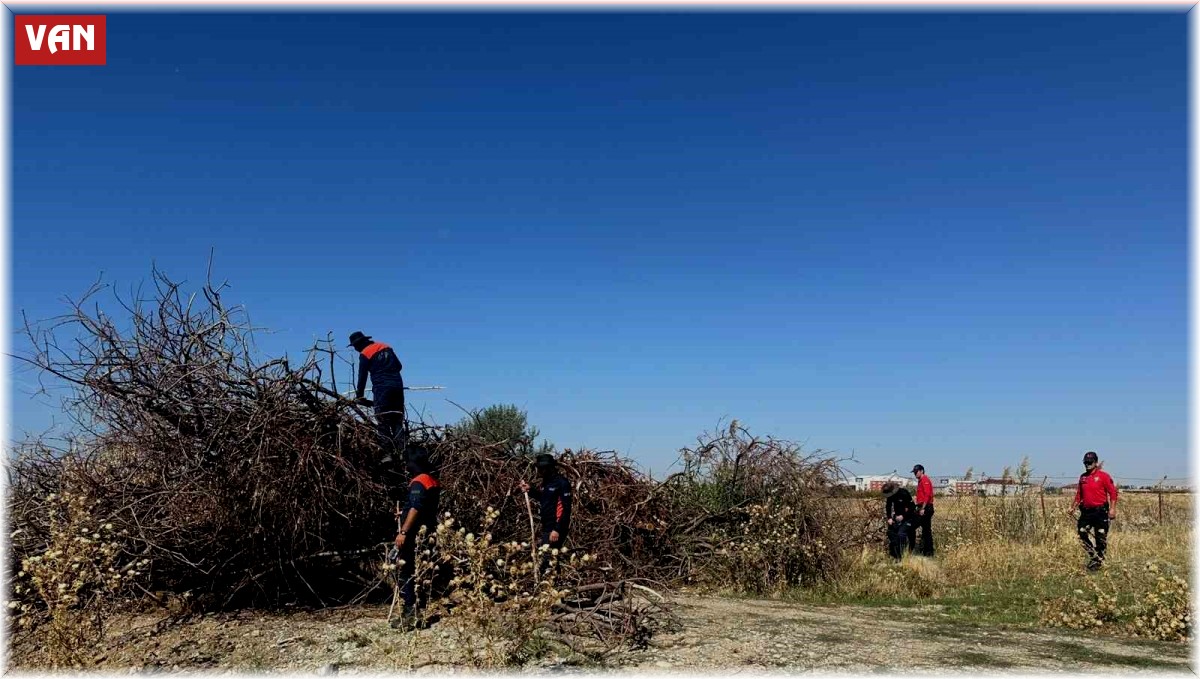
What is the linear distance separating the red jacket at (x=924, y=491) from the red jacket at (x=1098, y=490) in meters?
1.84

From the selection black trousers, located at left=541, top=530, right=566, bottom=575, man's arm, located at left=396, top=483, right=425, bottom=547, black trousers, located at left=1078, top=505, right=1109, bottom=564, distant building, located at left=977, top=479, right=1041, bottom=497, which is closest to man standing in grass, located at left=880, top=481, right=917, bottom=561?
black trousers, located at left=1078, top=505, right=1109, bottom=564

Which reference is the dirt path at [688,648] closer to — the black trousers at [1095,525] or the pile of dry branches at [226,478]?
the pile of dry branches at [226,478]

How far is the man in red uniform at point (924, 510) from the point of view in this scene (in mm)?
11102

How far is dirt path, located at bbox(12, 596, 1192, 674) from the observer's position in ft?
17.6

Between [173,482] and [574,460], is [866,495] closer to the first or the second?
[574,460]

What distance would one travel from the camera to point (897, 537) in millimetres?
10703

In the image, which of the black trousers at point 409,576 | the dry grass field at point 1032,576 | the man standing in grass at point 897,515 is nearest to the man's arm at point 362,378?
the black trousers at point 409,576

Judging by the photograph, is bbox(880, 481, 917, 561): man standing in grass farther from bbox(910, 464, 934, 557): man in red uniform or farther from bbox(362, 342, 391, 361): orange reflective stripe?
bbox(362, 342, 391, 361): orange reflective stripe

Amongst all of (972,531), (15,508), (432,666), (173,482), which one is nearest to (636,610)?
(432,666)

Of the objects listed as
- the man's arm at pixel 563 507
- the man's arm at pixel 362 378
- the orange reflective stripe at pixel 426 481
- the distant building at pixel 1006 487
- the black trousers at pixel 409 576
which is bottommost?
the distant building at pixel 1006 487

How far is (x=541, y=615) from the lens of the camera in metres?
5.30

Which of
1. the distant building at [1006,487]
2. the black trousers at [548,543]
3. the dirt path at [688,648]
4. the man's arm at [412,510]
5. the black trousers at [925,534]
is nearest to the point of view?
the dirt path at [688,648]

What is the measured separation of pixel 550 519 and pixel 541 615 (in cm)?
154

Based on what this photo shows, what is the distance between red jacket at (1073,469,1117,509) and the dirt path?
12.6ft
